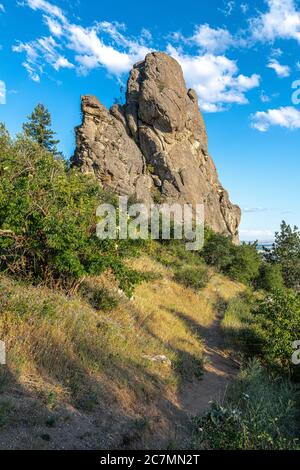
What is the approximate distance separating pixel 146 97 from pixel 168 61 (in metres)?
9.83

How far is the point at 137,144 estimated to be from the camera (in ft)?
142

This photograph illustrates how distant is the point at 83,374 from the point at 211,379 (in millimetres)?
4233

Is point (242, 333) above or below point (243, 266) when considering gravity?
below

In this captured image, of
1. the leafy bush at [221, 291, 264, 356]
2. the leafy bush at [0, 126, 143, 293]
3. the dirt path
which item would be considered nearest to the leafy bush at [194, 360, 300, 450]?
the dirt path

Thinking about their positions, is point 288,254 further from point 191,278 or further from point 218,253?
point 191,278

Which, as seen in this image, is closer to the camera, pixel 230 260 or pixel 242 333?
pixel 242 333

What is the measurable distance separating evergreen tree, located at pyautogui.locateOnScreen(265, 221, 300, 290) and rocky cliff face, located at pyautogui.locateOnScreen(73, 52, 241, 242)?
6.66 meters

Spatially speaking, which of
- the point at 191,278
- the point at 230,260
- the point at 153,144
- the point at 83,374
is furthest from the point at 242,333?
the point at 153,144

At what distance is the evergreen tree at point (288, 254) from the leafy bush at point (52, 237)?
97.1 feet

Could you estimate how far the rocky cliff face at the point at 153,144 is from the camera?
36312 mm

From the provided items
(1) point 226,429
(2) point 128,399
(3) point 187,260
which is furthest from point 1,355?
(3) point 187,260

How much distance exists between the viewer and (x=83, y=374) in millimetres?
5941

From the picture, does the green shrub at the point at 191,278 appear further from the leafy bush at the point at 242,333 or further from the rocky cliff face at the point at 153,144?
the rocky cliff face at the point at 153,144
